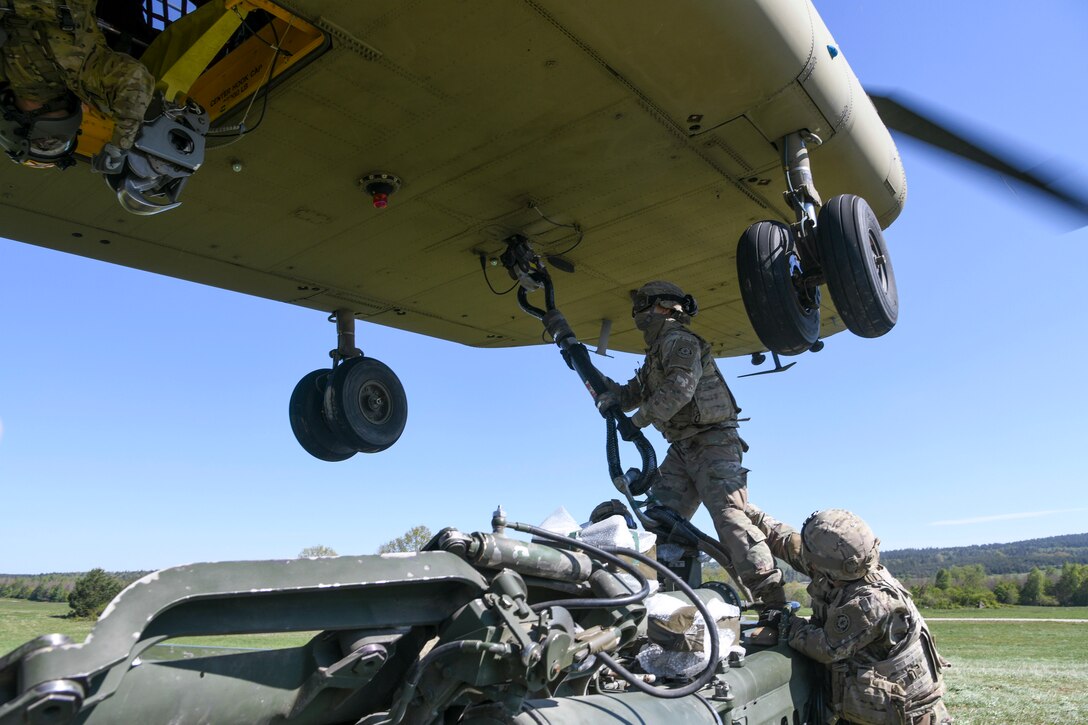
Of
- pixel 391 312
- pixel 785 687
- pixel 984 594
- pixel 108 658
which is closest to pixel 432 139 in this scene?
pixel 391 312

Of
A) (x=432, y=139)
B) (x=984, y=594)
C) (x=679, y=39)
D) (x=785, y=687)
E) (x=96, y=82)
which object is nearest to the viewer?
(x=96, y=82)

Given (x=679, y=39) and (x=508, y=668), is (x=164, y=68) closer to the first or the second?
(x=679, y=39)

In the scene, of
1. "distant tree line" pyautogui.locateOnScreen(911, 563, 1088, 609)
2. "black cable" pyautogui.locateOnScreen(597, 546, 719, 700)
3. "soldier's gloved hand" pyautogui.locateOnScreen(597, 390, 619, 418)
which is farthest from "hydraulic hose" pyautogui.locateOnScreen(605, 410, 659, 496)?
"distant tree line" pyautogui.locateOnScreen(911, 563, 1088, 609)

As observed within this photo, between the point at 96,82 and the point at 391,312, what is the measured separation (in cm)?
401

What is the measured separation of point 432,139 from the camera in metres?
4.90

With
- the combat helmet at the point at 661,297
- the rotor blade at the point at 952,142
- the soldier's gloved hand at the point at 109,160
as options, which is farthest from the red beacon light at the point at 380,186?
the rotor blade at the point at 952,142

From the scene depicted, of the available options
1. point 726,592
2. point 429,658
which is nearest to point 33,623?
point 429,658

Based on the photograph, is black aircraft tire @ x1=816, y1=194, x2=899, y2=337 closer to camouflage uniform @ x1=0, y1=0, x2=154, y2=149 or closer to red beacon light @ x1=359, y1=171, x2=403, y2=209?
red beacon light @ x1=359, y1=171, x2=403, y2=209

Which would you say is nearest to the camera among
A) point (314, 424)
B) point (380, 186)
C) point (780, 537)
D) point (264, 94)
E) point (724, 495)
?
point (264, 94)

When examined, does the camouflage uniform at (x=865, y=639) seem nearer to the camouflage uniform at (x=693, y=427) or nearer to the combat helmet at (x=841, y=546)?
the combat helmet at (x=841, y=546)

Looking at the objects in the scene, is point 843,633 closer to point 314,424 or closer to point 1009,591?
point 314,424

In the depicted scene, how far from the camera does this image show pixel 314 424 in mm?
7223

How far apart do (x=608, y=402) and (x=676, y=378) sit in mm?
757

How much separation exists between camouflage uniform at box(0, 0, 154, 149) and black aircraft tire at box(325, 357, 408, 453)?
352 cm
